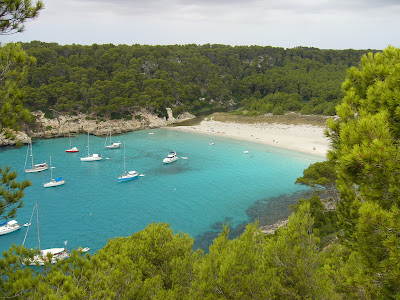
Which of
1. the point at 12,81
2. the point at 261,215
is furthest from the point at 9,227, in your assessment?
the point at 261,215

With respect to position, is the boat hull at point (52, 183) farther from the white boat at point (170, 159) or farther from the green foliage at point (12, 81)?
the green foliage at point (12, 81)

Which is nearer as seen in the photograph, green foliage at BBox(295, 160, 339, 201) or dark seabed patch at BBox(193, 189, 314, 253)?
dark seabed patch at BBox(193, 189, 314, 253)

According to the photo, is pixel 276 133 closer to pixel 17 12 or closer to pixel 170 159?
pixel 170 159

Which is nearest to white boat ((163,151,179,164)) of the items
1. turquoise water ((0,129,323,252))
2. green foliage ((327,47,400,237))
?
turquoise water ((0,129,323,252))


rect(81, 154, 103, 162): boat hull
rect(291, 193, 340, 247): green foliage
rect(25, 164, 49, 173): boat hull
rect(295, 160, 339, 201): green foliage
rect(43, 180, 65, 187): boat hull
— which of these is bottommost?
rect(43, 180, 65, 187): boat hull

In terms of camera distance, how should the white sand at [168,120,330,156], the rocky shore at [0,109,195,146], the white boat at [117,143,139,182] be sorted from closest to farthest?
the white boat at [117,143,139,182], the white sand at [168,120,330,156], the rocky shore at [0,109,195,146]

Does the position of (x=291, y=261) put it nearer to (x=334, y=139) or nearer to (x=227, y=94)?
(x=334, y=139)

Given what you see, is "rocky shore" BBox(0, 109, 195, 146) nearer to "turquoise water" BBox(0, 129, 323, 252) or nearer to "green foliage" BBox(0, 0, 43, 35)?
"turquoise water" BBox(0, 129, 323, 252)
